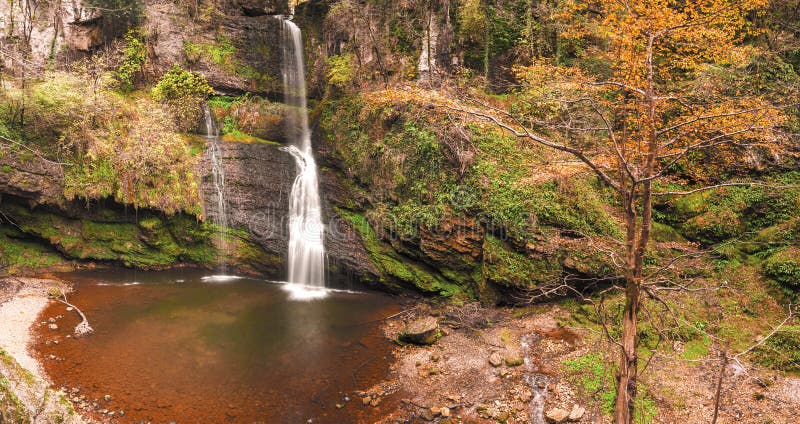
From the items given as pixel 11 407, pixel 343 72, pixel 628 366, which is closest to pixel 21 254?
pixel 343 72

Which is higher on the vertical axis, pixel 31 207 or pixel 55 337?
pixel 31 207

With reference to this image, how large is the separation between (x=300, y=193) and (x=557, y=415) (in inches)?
475

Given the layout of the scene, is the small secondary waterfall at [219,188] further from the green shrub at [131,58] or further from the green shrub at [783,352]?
the green shrub at [783,352]

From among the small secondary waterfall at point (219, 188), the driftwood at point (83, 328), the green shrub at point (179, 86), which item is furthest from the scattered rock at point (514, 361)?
the green shrub at point (179, 86)

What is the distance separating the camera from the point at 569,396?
8.37m

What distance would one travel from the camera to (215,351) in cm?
1041

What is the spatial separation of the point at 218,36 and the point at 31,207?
36.3 ft

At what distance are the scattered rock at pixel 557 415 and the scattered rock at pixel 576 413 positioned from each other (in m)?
0.08

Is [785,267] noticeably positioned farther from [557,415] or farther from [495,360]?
[495,360]

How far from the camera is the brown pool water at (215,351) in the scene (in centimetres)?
855

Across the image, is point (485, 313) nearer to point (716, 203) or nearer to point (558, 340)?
point (558, 340)

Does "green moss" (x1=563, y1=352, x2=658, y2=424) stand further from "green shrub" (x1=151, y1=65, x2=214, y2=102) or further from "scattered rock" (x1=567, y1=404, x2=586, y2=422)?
"green shrub" (x1=151, y1=65, x2=214, y2=102)

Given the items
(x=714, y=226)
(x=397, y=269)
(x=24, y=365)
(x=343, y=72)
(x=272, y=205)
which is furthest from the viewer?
(x=343, y=72)

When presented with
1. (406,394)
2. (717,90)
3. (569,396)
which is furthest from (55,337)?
(717,90)
